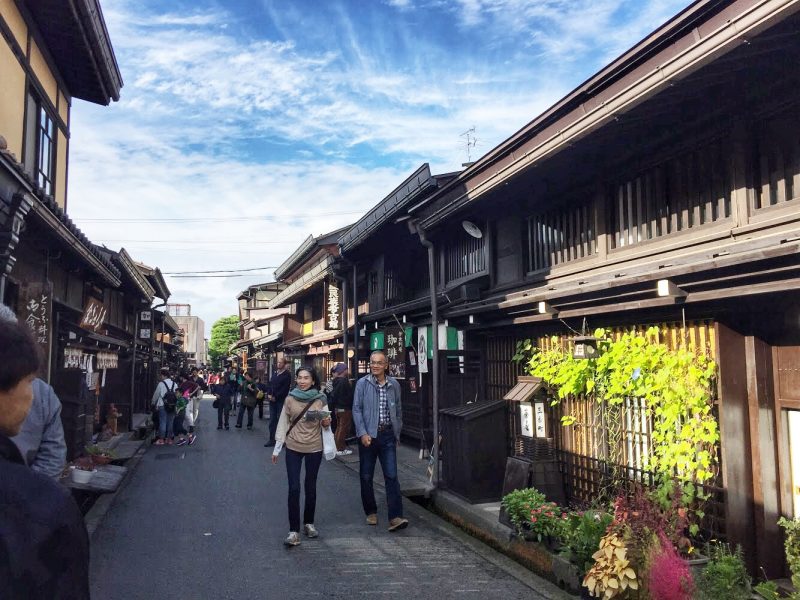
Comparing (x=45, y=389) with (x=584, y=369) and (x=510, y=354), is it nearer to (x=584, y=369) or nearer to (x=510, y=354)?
(x=584, y=369)

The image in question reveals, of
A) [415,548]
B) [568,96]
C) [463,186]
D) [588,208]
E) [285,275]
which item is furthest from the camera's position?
[285,275]

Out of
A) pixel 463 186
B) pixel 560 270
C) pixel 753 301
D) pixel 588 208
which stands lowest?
pixel 753 301

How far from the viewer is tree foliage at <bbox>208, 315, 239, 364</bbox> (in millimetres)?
90188

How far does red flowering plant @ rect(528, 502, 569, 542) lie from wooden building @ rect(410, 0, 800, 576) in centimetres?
150

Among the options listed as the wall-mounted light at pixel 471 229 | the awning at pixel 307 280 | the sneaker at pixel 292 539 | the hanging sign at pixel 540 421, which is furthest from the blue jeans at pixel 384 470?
the awning at pixel 307 280

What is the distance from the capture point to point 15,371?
179 cm

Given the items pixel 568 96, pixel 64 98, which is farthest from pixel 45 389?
pixel 64 98

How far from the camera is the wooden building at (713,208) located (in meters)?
5.03

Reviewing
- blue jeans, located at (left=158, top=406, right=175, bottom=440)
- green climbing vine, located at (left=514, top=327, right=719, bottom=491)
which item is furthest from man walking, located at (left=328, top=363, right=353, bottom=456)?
green climbing vine, located at (left=514, top=327, right=719, bottom=491)

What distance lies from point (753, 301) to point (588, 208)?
10.6 feet

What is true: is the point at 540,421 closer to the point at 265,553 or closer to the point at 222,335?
the point at 265,553

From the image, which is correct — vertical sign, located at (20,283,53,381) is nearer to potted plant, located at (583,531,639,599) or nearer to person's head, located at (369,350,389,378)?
person's head, located at (369,350,389,378)

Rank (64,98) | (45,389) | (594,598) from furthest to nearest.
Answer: (64,98), (594,598), (45,389)

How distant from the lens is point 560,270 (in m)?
8.88
